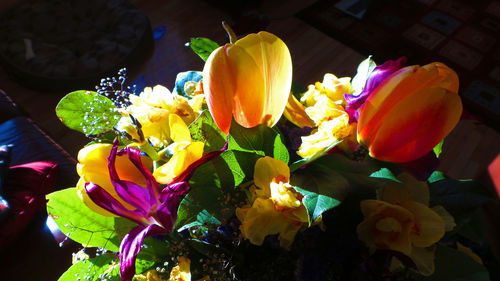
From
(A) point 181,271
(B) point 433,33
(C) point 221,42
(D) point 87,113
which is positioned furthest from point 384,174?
(B) point 433,33

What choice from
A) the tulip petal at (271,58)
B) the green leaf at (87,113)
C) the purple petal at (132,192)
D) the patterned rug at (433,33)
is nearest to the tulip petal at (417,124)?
the tulip petal at (271,58)

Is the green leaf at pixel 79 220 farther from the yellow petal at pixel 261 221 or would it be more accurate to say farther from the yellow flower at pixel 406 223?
the yellow flower at pixel 406 223

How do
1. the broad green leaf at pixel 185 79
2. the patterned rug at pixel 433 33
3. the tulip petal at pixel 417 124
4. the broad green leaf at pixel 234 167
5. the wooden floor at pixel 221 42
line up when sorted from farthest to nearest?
the patterned rug at pixel 433 33 < the wooden floor at pixel 221 42 < the broad green leaf at pixel 185 79 < the broad green leaf at pixel 234 167 < the tulip petal at pixel 417 124

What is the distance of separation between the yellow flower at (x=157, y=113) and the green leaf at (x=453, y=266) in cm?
36

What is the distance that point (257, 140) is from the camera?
0.47 m

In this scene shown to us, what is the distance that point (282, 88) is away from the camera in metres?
0.43

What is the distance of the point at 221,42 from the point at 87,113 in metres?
2.09

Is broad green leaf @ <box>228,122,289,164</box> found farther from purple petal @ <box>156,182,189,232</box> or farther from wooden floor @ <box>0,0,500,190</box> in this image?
wooden floor @ <box>0,0,500,190</box>

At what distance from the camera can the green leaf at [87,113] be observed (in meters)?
0.53

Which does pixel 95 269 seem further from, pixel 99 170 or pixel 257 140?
pixel 257 140

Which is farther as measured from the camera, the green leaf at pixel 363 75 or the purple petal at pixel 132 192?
the green leaf at pixel 363 75

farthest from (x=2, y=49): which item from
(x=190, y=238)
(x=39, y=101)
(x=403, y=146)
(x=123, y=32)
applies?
(x=403, y=146)

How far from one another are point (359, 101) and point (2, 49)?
2659mm

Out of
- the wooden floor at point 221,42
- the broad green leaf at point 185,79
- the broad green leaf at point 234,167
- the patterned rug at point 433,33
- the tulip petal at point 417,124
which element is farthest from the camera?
the patterned rug at point 433,33
